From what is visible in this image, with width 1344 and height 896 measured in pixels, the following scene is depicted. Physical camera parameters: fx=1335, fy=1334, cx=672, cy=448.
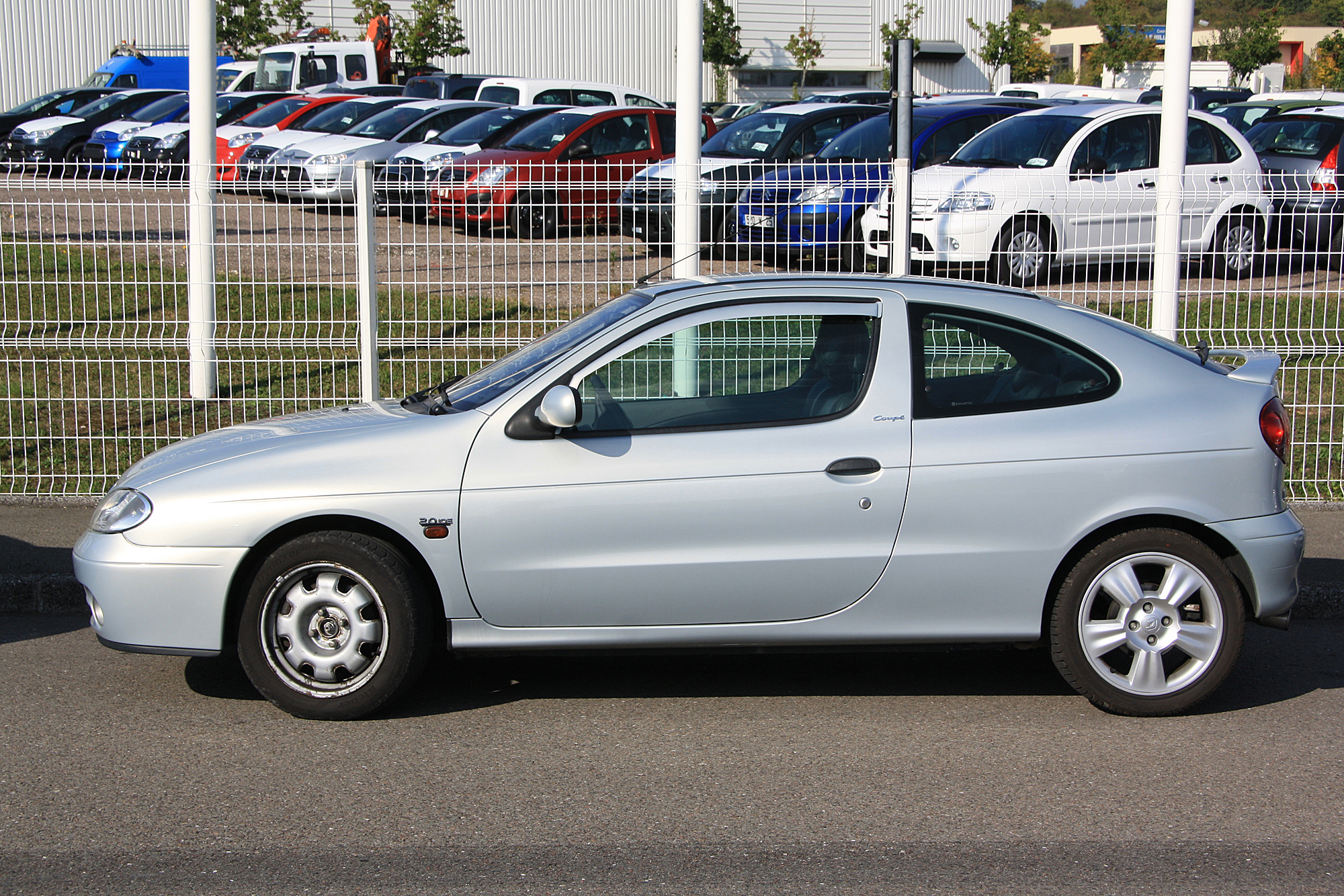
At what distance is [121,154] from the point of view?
23.0m

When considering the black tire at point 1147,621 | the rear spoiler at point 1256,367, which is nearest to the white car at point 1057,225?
the rear spoiler at point 1256,367

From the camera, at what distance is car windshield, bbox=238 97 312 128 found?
883 inches

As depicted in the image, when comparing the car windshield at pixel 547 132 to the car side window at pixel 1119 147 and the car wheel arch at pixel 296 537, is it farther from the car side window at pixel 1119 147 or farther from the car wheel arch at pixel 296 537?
the car wheel arch at pixel 296 537

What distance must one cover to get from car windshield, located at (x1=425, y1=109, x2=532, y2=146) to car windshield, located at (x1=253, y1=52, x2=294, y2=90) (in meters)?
14.9

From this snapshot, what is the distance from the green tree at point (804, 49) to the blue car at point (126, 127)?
29365 millimetres

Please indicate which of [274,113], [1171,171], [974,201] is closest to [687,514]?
[974,201]

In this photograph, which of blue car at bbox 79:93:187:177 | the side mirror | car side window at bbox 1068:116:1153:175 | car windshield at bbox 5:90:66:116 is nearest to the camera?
the side mirror

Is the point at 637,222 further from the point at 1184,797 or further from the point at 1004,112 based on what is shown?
the point at 1004,112

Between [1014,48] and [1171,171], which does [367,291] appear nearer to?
[1171,171]

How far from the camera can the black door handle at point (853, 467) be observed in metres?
4.58

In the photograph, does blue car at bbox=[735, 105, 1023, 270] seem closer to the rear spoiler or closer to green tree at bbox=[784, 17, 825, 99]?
the rear spoiler

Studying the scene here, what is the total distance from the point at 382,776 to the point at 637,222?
177 inches

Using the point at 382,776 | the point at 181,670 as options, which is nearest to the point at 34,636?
the point at 181,670

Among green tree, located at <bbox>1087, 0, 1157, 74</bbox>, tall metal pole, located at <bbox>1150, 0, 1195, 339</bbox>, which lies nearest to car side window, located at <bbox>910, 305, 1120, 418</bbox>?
tall metal pole, located at <bbox>1150, 0, 1195, 339</bbox>
